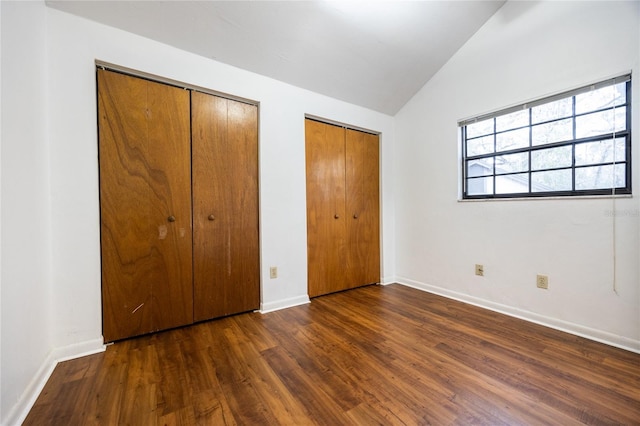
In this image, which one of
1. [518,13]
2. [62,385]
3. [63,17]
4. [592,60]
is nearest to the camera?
[62,385]

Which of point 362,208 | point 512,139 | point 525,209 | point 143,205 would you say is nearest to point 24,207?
point 143,205

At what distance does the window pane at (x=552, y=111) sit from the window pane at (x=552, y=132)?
1.9 inches

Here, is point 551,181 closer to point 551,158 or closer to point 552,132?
point 551,158

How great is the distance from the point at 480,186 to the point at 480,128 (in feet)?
1.96

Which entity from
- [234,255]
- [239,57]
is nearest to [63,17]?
[239,57]

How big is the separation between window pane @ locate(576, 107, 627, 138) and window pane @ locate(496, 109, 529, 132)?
37 cm

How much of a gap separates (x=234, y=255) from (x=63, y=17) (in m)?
1.99

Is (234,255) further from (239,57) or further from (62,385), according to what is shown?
(239,57)

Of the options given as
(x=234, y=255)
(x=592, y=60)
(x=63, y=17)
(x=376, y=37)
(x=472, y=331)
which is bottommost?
Answer: (x=472, y=331)

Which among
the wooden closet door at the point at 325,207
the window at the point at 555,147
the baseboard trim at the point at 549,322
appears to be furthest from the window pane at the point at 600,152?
the wooden closet door at the point at 325,207

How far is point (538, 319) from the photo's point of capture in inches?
84.6

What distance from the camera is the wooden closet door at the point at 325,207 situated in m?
2.82

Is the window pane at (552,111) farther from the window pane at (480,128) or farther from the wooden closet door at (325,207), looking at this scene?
the wooden closet door at (325,207)

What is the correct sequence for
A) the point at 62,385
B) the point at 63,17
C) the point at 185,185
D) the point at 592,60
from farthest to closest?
the point at 185,185
the point at 592,60
the point at 63,17
the point at 62,385
